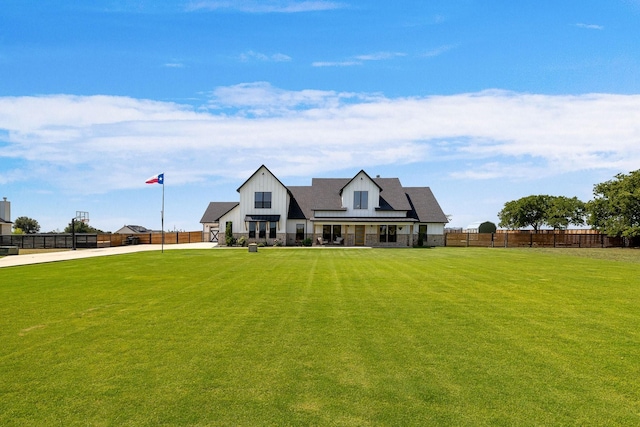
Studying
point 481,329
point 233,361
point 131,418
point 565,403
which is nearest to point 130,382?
point 131,418

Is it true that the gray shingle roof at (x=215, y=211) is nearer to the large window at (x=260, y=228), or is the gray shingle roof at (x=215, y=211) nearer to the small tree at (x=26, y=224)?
the large window at (x=260, y=228)

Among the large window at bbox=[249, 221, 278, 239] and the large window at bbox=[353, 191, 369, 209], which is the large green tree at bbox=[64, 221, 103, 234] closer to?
the large window at bbox=[249, 221, 278, 239]

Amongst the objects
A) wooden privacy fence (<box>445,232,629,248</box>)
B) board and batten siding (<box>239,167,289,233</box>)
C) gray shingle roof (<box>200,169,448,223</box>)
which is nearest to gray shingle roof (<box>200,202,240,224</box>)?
board and batten siding (<box>239,167,289,233</box>)

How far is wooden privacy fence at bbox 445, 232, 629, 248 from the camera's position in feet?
147

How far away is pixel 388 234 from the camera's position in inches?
1670

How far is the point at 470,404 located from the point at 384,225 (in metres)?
38.2

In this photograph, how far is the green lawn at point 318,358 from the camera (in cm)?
438

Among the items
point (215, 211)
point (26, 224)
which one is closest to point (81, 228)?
point (26, 224)

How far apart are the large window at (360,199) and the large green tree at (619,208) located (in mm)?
28852

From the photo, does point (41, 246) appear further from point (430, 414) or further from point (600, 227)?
point (600, 227)

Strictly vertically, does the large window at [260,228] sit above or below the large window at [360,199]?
below

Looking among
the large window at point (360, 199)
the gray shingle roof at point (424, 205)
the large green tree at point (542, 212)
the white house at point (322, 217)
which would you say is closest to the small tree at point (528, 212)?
the large green tree at point (542, 212)

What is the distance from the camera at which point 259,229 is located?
42.6m

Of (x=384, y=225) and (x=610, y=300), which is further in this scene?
(x=384, y=225)
